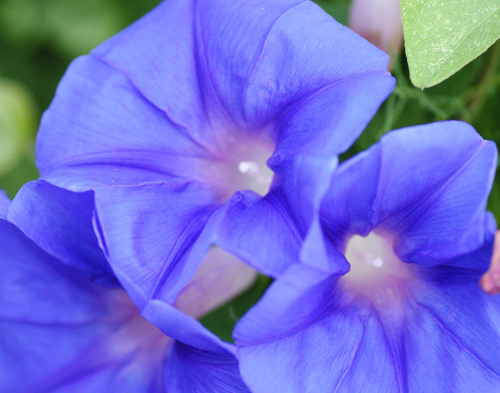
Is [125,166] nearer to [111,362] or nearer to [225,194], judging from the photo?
[225,194]

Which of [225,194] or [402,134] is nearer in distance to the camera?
[402,134]

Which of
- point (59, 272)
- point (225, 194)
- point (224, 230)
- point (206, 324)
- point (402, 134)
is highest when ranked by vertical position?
point (402, 134)

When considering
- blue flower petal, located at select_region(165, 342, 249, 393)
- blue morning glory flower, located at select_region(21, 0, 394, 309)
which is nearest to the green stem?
blue morning glory flower, located at select_region(21, 0, 394, 309)

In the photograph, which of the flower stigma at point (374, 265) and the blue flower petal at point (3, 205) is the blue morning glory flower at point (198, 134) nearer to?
the blue flower petal at point (3, 205)

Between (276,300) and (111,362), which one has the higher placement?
(276,300)

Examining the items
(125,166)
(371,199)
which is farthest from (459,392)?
(125,166)

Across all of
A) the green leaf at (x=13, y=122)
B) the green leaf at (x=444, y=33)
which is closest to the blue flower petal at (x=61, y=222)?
the green leaf at (x=444, y=33)

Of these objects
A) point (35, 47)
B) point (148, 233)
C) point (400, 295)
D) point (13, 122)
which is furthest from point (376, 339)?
point (35, 47)
